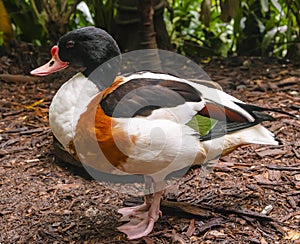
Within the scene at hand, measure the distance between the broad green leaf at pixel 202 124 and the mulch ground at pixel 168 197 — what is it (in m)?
0.42

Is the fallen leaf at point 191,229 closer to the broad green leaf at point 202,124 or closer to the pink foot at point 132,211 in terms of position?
the pink foot at point 132,211

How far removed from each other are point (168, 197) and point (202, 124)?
532 millimetres

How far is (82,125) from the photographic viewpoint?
2309 mm

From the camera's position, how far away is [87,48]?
2531mm

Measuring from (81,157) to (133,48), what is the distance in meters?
2.37

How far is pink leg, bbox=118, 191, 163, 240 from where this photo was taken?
2.47 metres

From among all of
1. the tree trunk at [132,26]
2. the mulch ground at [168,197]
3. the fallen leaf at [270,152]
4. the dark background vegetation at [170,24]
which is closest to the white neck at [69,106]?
the mulch ground at [168,197]

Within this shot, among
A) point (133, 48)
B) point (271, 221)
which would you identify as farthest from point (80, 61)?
point (133, 48)

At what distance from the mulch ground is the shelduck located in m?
0.15

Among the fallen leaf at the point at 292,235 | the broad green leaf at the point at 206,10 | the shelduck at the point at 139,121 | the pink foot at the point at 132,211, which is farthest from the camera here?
the broad green leaf at the point at 206,10

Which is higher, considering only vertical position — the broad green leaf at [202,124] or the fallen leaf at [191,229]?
the broad green leaf at [202,124]

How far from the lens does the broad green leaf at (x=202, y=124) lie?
7.91 feet

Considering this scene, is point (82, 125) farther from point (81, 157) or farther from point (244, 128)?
point (244, 128)

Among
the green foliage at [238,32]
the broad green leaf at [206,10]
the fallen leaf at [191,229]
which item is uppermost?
the broad green leaf at [206,10]
